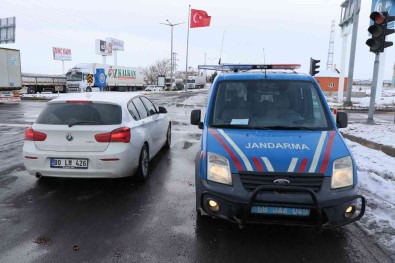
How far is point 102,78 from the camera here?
39.1m

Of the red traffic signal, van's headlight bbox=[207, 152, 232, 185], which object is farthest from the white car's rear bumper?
the red traffic signal

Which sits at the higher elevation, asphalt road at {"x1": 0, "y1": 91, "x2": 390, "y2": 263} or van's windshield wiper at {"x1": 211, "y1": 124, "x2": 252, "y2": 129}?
van's windshield wiper at {"x1": 211, "y1": 124, "x2": 252, "y2": 129}

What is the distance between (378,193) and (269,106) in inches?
90.5

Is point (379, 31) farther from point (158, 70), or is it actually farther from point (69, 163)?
point (158, 70)

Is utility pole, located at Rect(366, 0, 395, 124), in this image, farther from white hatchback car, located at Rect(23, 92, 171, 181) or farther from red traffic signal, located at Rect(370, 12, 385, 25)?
white hatchback car, located at Rect(23, 92, 171, 181)

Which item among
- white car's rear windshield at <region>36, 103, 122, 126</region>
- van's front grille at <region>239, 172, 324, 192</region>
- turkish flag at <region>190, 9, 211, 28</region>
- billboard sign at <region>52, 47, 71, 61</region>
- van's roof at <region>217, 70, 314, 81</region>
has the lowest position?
van's front grille at <region>239, 172, 324, 192</region>

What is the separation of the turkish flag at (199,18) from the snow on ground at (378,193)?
34607mm

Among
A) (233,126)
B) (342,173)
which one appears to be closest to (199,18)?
(233,126)

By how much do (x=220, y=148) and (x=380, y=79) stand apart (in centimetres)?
2543

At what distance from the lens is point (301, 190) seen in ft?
10.9

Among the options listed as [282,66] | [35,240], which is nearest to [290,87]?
[282,66]

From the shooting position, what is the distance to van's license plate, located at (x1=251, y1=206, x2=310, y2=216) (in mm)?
3365

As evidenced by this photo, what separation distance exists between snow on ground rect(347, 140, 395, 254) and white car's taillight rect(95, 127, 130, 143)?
3.53 meters

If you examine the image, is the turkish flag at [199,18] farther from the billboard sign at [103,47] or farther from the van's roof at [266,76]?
the van's roof at [266,76]
